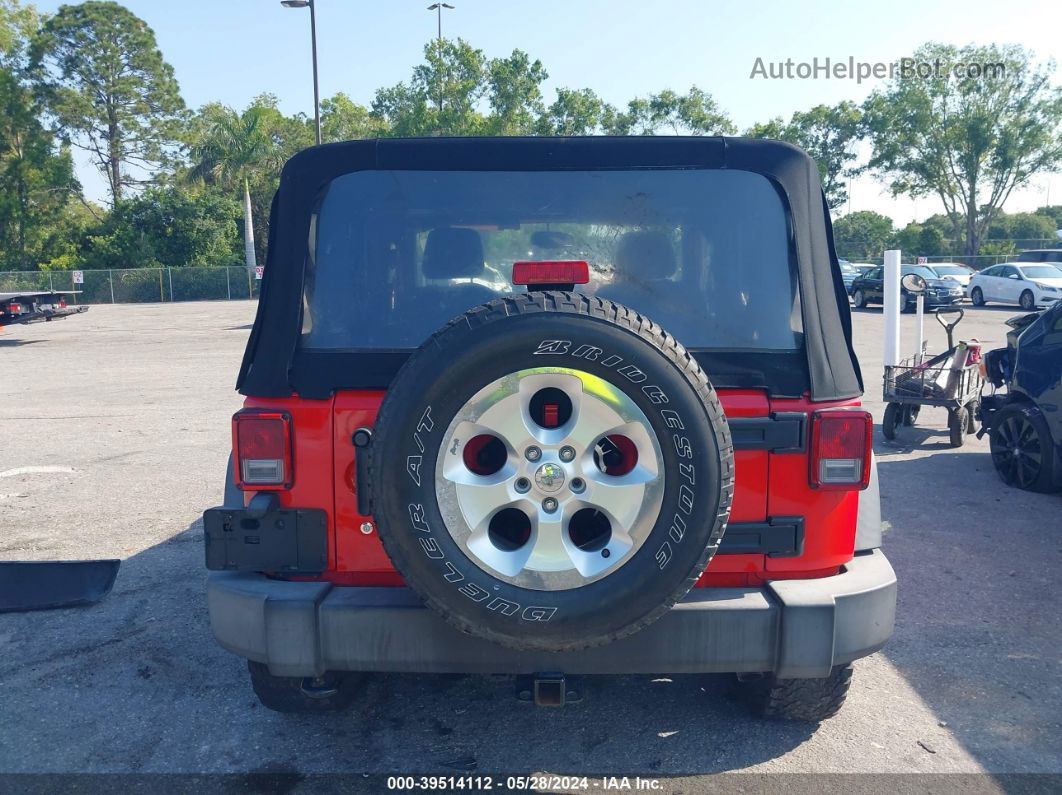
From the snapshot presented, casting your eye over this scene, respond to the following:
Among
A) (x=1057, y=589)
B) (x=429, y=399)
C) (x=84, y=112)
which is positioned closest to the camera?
(x=429, y=399)

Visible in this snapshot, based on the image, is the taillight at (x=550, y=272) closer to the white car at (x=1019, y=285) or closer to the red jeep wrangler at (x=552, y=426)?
the red jeep wrangler at (x=552, y=426)

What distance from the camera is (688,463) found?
98.3 inches

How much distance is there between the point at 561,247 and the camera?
3053mm

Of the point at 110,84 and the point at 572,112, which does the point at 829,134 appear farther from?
the point at 110,84

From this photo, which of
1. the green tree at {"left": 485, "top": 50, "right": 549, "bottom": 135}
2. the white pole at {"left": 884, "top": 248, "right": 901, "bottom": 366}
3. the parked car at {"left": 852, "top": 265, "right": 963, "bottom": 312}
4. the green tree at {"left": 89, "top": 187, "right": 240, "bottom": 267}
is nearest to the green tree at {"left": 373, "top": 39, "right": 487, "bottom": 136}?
the green tree at {"left": 485, "top": 50, "right": 549, "bottom": 135}

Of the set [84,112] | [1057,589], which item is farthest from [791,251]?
[84,112]

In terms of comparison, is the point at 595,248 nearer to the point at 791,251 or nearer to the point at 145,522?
the point at 791,251

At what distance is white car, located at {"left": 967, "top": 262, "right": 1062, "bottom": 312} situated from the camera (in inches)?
1094

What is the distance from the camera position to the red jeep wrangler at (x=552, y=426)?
2.52 m

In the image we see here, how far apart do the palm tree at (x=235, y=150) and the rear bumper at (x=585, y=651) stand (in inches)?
1747

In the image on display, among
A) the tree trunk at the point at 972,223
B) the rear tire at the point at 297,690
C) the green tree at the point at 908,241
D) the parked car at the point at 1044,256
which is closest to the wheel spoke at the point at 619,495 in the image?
the rear tire at the point at 297,690

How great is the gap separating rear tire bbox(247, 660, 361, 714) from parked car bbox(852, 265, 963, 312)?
27.5 m

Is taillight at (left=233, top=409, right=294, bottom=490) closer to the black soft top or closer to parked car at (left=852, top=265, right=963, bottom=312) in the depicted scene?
the black soft top

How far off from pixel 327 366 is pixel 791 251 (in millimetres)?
1546
